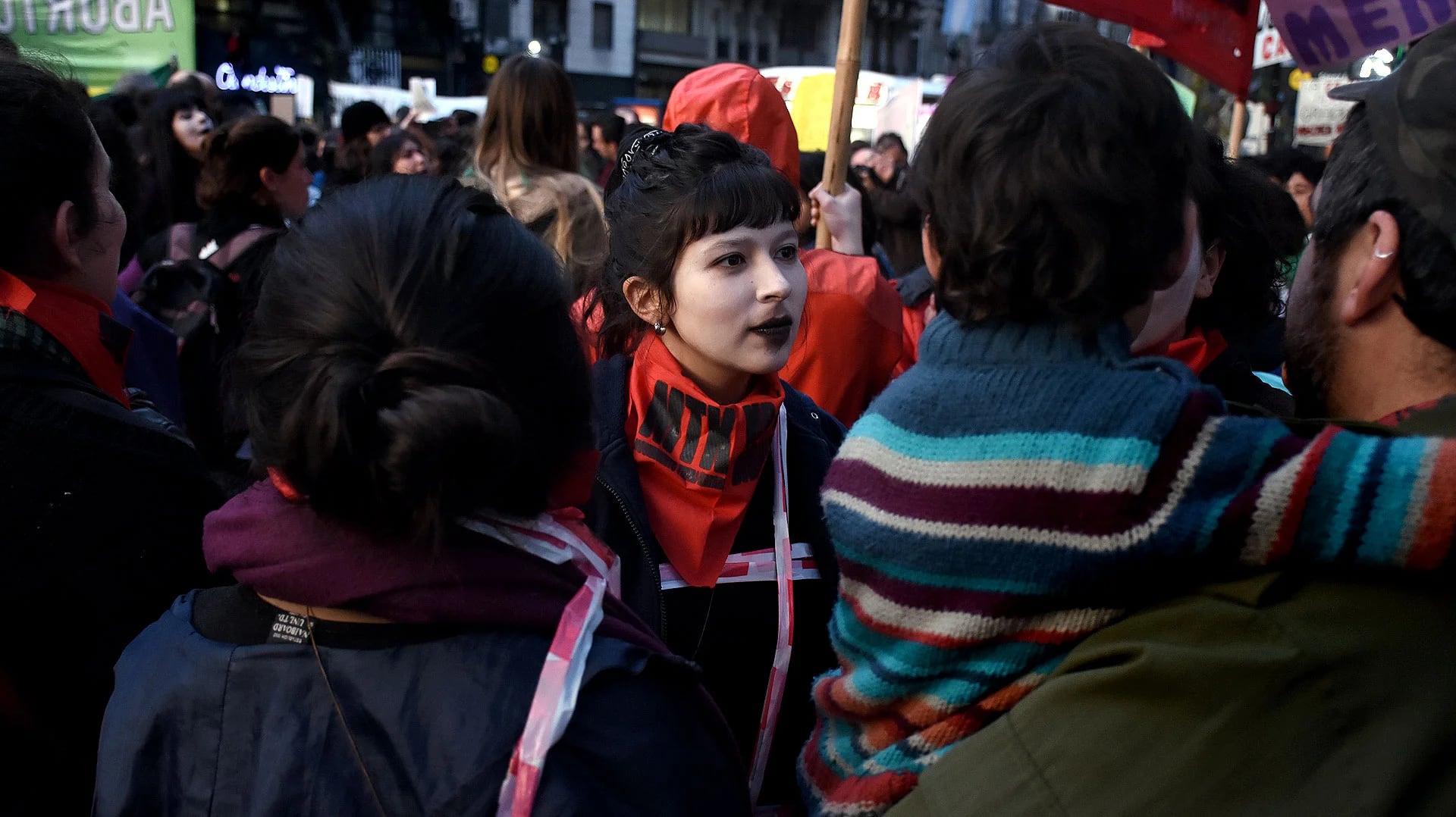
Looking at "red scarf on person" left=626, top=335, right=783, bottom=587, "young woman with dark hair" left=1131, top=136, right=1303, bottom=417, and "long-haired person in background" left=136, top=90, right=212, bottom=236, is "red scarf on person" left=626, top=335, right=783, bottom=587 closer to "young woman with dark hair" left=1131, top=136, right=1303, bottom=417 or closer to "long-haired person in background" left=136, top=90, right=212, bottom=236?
"young woman with dark hair" left=1131, top=136, right=1303, bottom=417

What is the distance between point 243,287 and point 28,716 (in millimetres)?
2277

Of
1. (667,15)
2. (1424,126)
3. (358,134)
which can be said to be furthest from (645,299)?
(667,15)

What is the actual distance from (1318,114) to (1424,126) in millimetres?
10245

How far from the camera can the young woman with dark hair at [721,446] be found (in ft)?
6.64

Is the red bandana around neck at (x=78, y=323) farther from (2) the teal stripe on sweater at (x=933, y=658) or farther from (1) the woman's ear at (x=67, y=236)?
(2) the teal stripe on sweater at (x=933, y=658)

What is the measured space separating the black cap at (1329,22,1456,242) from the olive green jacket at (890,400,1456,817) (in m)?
0.23

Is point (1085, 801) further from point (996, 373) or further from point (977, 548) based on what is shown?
point (996, 373)

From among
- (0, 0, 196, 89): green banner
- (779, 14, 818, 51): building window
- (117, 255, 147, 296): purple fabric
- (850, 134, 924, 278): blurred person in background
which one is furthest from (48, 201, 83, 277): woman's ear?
(779, 14, 818, 51): building window

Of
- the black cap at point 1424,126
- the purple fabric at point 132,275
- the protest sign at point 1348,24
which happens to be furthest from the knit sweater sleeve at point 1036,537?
the purple fabric at point 132,275

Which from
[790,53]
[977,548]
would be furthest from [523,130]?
[790,53]

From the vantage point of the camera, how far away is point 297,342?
1.17 meters

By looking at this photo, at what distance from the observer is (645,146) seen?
7.68 feet

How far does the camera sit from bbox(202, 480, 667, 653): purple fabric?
117 centimetres

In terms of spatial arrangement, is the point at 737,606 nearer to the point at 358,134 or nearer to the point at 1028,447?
the point at 1028,447
